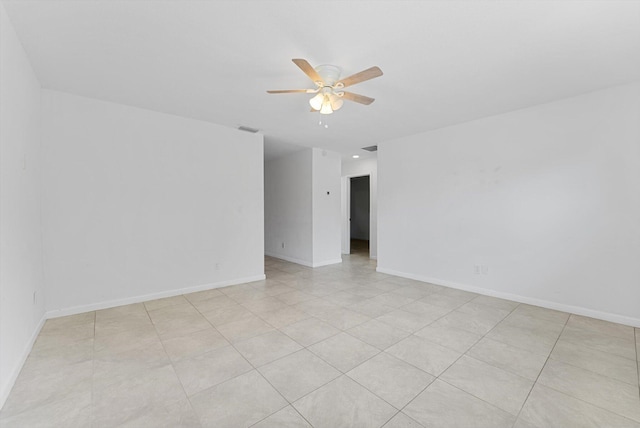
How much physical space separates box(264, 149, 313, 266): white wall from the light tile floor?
2.58 m

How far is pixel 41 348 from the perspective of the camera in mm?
2324

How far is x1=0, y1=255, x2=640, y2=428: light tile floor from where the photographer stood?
1.58 meters

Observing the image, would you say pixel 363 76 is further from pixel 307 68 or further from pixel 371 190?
pixel 371 190

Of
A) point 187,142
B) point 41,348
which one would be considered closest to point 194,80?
point 187,142

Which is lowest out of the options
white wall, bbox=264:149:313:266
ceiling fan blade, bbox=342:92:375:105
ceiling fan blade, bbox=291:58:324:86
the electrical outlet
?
the electrical outlet

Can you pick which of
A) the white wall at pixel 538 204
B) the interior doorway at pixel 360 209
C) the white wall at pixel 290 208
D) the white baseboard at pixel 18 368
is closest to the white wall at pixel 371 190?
the white wall at pixel 290 208

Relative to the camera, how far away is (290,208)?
6238mm

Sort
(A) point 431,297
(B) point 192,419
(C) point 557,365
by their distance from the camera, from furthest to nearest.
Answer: (A) point 431,297
(C) point 557,365
(B) point 192,419

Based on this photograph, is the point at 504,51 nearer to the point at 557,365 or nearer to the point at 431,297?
the point at 557,365

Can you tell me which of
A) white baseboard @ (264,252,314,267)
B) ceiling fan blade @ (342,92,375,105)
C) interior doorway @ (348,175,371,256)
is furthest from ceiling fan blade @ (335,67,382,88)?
interior doorway @ (348,175,371,256)

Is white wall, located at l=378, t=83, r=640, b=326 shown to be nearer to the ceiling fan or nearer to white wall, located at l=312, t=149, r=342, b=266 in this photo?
white wall, located at l=312, t=149, r=342, b=266

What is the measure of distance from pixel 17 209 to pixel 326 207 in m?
4.57

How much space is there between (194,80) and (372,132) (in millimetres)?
2833

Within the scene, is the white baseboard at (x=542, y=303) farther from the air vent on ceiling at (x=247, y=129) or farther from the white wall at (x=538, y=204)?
the air vent on ceiling at (x=247, y=129)
